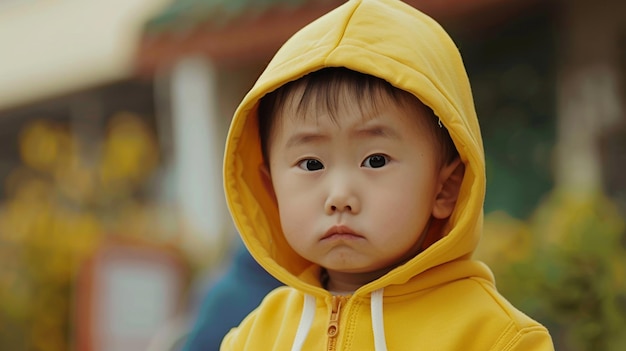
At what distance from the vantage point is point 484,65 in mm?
7312

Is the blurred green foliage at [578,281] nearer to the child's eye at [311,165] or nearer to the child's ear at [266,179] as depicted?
the child's ear at [266,179]

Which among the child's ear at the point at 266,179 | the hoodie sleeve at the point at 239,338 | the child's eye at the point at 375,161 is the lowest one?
the hoodie sleeve at the point at 239,338

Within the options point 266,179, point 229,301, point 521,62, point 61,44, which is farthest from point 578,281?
point 61,44

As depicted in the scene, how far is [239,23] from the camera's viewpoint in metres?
7.12

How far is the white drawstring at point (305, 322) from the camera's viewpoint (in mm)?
2266

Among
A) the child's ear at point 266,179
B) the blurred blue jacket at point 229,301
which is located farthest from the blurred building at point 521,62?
the child's ear at point 266,179

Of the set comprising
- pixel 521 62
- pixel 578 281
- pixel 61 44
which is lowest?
pixel 578 281

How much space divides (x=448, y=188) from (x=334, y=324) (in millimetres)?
357

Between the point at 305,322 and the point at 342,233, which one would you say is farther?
the point at 305,322

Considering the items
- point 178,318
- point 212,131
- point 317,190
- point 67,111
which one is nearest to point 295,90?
point 317,190

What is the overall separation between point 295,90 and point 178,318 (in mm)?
4187

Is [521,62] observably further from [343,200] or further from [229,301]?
[343,200]

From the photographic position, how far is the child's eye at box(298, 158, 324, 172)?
2.24 m

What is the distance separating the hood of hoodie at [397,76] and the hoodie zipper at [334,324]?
0.12 ft
